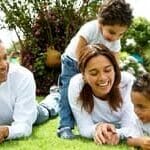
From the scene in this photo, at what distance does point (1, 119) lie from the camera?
15.0ft

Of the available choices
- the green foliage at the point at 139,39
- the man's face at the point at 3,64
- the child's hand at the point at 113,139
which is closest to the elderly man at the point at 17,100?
the man's face at the point at 3,64

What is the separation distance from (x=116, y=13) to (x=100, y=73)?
547 millimetres

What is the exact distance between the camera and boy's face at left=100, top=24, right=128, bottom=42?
4449 millimetres

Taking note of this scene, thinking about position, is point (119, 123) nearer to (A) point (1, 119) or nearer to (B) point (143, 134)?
(B) point (143, 134)

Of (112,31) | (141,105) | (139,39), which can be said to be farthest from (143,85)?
(139,39)

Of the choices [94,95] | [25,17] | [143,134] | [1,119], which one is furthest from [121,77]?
[25,17]

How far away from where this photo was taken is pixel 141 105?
12.6 feet

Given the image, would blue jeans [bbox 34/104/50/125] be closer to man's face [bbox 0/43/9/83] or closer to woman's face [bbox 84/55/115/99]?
man's face [bbox 0/43/9/83]

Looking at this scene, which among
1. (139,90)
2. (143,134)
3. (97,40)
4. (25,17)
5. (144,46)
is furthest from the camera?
(144,46)

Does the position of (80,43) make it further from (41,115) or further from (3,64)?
(41,115)

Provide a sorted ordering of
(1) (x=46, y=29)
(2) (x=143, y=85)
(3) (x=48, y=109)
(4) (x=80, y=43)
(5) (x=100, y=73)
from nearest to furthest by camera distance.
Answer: (2) (x=143, y=85), (5) (x=100, y=73), (4) (x=80, y=43), (3) (x=48, y=109), (1) (x=46, y=29)

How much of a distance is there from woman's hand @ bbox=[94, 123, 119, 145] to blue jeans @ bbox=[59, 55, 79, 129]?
394 mm

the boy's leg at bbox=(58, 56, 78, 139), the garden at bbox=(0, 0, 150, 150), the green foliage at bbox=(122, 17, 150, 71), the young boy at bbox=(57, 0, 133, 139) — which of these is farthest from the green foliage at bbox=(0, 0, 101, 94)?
the young boy at bbox=(57, 0, 133, 139)

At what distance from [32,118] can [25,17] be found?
3.07m
